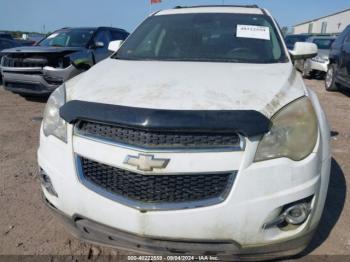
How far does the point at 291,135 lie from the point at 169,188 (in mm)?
696

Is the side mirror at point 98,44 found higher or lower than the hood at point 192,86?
lower

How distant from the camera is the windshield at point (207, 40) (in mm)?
2986

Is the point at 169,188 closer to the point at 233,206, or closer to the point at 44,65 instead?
the point at 233,206

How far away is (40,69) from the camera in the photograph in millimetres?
6598

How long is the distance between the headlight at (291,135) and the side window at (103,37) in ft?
21.3

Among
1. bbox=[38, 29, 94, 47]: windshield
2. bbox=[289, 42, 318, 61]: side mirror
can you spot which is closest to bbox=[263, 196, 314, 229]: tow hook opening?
bbox=[289, 42, 318, 61]: side mirror

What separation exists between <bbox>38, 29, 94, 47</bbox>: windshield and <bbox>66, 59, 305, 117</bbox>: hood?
17.3 ft

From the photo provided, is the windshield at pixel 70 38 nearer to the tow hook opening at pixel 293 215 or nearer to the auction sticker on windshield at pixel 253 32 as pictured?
the auction sticker on windshield at pixel 253 32

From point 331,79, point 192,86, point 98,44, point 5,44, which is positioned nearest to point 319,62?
point 331,79

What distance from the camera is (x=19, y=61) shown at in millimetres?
6820

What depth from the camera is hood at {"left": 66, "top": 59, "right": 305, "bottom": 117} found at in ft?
6.35

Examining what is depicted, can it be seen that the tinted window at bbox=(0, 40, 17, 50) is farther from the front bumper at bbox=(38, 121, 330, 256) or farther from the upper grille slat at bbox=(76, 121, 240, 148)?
the upper grille slat at bbox=(76, 121, 240, 148)

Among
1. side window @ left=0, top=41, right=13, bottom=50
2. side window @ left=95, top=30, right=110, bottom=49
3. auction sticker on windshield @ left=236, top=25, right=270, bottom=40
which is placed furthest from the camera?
side window @ left=0, top=41, right=13, bottom=50

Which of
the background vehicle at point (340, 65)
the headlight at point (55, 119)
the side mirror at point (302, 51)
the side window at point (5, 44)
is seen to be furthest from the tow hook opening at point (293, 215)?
the side window at point (5, 44)
